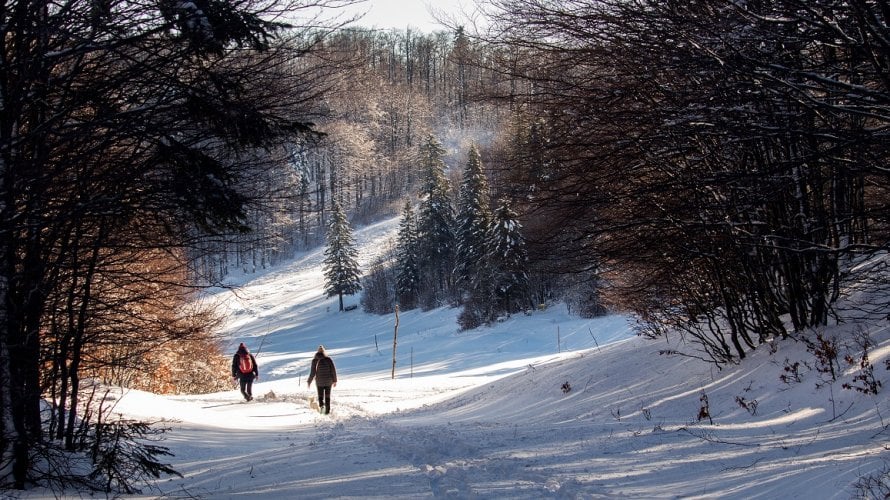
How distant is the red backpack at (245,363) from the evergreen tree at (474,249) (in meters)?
24.3

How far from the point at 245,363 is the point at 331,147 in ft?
39.0

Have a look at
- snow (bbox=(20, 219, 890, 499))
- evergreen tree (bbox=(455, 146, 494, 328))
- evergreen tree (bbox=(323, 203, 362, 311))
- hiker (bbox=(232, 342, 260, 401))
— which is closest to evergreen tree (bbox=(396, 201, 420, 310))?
evergreen tree (bbox=(323, 203, 362, 311))

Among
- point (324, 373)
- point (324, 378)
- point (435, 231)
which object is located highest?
point (435, 231)

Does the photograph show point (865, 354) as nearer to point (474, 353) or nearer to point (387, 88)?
point (474, 353)

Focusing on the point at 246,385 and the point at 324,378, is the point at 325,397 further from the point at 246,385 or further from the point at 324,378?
the point at 246,385

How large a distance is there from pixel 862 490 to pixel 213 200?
567 cm

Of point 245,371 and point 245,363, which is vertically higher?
point 245,363

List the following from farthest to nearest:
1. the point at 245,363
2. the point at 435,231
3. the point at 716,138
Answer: the point at 435,231 → the point at 245,363 → the point at 716,138

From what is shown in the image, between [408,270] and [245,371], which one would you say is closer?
[245,371]

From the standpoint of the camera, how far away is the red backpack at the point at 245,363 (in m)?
17.4

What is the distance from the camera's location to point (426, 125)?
109875mm

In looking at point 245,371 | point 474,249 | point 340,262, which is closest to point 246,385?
point 245,371

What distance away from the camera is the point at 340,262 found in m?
58.5

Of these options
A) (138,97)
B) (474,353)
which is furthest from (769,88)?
(474,353)
